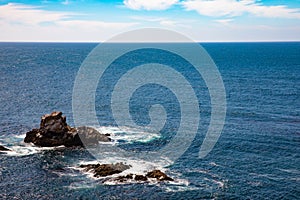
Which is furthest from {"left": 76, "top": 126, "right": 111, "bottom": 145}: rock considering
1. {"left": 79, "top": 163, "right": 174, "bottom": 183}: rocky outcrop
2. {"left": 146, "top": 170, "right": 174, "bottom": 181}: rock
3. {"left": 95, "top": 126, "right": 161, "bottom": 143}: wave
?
{"left": 146, "top": 170, "right": 174, "bottom": 181}: rock

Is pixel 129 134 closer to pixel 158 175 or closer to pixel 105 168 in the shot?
pixel 105 168

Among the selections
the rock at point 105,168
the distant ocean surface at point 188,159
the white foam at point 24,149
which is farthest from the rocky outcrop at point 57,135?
the rock at point 105,168

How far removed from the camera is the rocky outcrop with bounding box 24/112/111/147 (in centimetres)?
9469

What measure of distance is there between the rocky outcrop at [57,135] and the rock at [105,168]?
53.6ft

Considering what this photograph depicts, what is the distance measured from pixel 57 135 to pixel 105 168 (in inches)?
950

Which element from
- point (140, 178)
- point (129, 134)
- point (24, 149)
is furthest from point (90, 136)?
point (140, 178)

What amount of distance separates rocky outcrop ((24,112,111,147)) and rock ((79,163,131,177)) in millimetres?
16336

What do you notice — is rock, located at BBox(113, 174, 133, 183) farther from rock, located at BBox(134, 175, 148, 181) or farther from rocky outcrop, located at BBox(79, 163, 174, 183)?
rock, located at BBox(134, 175, 148, 181)

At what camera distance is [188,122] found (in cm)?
11775

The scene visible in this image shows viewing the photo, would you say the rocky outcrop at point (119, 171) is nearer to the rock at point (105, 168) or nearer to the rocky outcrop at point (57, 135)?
the rock at point (105, 168)

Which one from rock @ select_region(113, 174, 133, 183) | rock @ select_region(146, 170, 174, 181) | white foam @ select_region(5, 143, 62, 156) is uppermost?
white foam @ select_region(5, 143, 62, 156)

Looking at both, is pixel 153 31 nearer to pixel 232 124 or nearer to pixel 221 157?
pixel 221 157

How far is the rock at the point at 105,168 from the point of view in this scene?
76.3m

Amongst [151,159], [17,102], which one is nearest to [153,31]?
[151,159]
